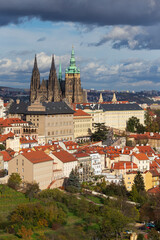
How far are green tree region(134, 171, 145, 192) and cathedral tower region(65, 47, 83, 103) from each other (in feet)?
266

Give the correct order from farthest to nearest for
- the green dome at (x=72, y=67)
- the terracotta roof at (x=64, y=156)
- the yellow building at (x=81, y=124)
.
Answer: the green dome at (x=72, y=67), the yellow building at (x=81, y=124), the terracotta roof at (x=64, y=156)

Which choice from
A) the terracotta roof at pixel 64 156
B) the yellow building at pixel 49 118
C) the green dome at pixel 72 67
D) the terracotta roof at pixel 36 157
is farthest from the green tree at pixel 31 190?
the green dome at pixel 72 67

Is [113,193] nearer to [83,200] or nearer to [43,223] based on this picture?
[83,200]

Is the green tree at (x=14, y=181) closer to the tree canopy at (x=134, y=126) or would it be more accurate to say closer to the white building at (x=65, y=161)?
the white building at (x=65, y=161)

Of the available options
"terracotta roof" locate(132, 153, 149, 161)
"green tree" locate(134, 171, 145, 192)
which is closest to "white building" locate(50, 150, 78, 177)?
"green tree" locate(134, 171, 145, 192)

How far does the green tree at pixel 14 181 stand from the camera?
2562 inches

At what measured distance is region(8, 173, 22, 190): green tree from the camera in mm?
65062

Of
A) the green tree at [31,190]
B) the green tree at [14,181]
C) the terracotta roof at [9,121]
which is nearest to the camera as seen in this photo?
the green tree at [31,190]

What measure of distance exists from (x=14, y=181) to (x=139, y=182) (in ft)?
58.1

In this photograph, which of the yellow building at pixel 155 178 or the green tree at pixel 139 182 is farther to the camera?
the yellow building at pixel 155 178

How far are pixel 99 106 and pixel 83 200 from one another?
7331 centimetres

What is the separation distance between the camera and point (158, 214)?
60406 mm

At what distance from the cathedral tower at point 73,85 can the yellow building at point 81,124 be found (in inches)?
1294

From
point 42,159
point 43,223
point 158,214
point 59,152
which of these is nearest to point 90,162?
point 59,152
